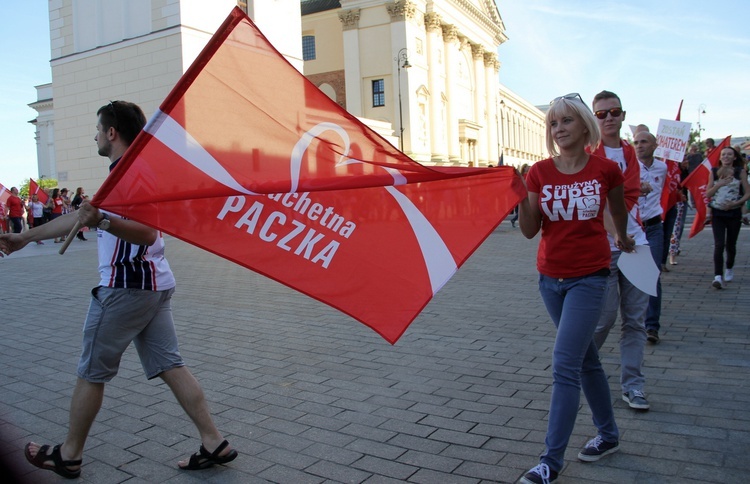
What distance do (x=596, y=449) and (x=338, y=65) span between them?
190ft

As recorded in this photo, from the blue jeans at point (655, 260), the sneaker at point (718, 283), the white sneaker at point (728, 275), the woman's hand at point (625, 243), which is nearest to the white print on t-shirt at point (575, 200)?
the woman's hand at point (625, 243)

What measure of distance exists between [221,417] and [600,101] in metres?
3.34

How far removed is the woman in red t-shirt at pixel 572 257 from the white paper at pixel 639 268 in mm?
635

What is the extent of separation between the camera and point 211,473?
143 inches

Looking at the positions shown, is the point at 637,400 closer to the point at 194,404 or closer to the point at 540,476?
the point at 540,476

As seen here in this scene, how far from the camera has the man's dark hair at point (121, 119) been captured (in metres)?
3.63

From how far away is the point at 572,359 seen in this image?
3.34m

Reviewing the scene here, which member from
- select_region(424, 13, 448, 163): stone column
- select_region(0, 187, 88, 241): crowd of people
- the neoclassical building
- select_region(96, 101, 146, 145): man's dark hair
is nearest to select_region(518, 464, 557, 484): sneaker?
select_region(96, 101, 146, 145): man's dark hair

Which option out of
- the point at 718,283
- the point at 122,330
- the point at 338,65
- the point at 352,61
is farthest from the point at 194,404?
the point at 338,65

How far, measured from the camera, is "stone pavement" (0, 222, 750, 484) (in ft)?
11.9

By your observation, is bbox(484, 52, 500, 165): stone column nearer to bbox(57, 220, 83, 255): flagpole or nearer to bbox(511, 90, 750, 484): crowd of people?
bbox(511, 90, 750, 484): crowd of people

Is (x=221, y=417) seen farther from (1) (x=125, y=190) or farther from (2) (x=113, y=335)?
(1) (x=125, y=190)

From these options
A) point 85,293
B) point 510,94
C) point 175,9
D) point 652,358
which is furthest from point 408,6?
point 652,358

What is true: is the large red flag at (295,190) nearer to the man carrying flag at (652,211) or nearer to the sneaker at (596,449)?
the sneaker at (596,449)
